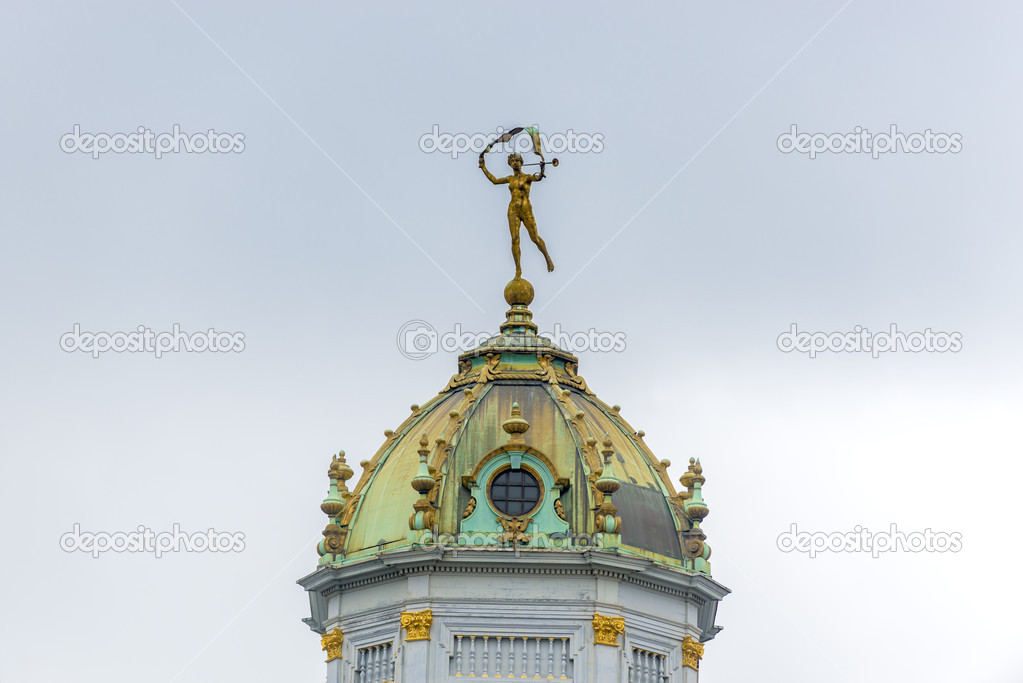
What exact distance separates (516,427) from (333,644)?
8.82m

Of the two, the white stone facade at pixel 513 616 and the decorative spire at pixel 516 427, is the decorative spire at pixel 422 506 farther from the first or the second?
the decorative spire at pixel 516 427

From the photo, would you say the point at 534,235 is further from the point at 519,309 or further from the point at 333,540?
the point at 333,540

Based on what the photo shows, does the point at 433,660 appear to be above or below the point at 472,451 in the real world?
below

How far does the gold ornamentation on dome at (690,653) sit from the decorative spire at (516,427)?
797cm

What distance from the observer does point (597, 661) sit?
101 meters

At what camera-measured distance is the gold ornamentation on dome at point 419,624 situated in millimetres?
101375

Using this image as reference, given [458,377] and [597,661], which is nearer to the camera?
[597,661]

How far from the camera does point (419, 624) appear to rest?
101 metres

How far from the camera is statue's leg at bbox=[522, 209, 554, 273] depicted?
109m

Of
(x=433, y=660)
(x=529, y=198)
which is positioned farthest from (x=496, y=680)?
(x=529, y=198)

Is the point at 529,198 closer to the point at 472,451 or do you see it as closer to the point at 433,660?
the point at 472,451

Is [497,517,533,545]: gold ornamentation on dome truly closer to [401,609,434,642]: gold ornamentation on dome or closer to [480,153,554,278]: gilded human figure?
[401,609,434,642]: gold ornamentation on dome

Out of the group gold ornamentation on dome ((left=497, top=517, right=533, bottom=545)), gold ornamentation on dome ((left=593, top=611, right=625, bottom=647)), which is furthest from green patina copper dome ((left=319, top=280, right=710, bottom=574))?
gold ornamentation on dome ((left=593, top=611, right=625, bottom=647))

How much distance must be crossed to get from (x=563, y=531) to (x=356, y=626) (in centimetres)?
714
